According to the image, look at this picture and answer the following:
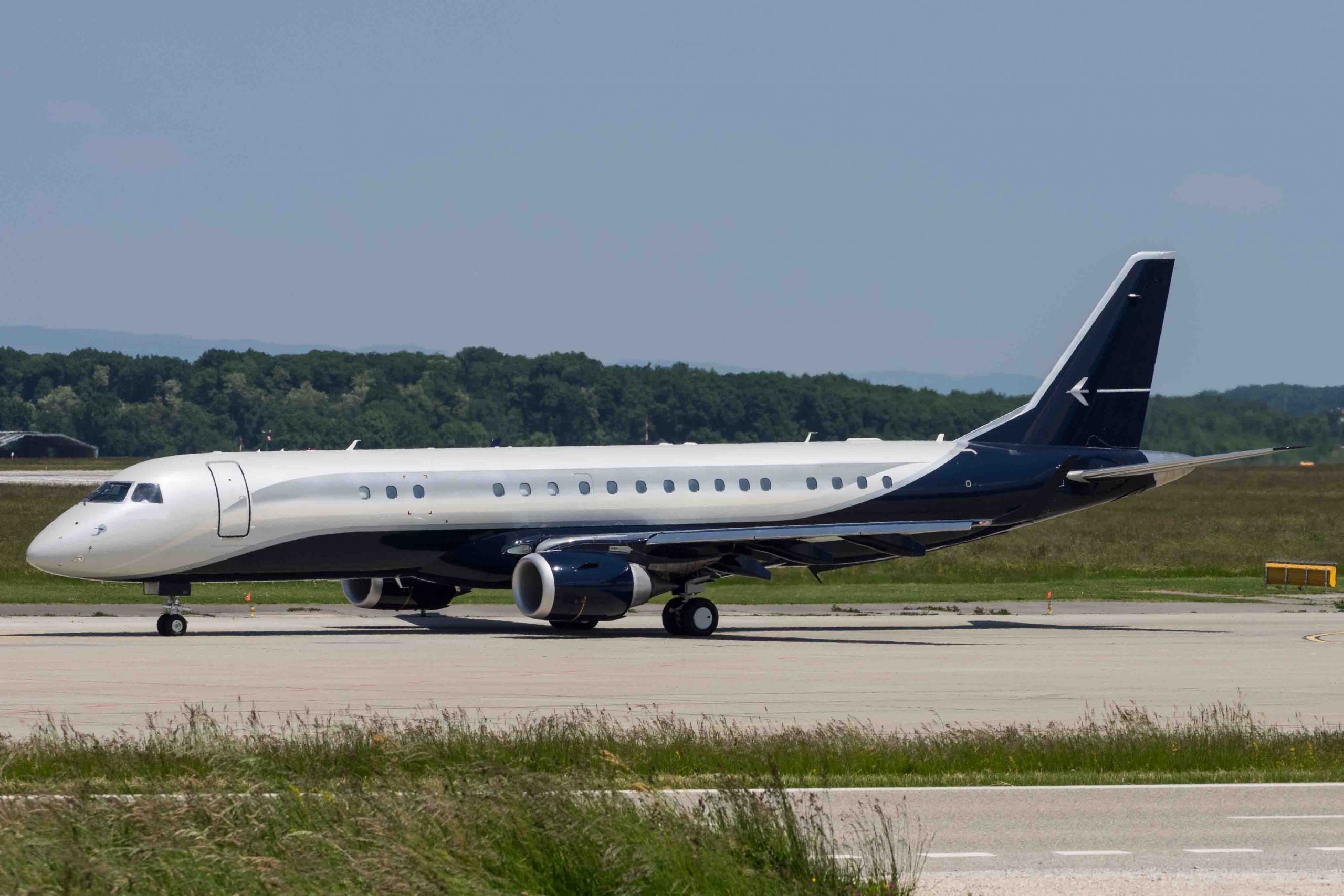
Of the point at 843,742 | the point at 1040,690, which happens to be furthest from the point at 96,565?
the point at 843,742

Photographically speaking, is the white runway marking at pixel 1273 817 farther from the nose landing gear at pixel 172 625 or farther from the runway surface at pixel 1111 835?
the nose landing gear at pixel 172 625

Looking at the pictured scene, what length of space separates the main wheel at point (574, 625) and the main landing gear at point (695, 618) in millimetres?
1771

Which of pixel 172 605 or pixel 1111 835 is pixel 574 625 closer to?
pixel 172 605

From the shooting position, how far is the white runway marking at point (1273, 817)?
16.3 metres

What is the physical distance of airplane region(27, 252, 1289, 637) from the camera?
3844 cm

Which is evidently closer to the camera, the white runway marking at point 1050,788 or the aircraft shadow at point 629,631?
the white runway marking at point 1050,788

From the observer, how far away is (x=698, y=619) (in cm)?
4025

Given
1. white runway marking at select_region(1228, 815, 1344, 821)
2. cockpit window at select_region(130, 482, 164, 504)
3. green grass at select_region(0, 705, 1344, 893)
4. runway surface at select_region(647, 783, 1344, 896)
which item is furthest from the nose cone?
white runway marking at select_region(1228, 815, 1344, 821)

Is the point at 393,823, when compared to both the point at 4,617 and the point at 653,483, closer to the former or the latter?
the point at 653,483

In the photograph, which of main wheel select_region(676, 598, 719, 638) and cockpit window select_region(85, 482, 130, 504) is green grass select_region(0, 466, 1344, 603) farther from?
main wheel select_region(676, 598, 719, 638)

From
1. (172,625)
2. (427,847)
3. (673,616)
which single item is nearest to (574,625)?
(673,616)

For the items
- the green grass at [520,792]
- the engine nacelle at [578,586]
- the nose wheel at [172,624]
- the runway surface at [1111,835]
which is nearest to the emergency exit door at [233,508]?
the nose wheel at [172,624]

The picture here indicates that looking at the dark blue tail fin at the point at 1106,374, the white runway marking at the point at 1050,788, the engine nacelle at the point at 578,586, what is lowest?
the engine nacelle at the point at 578,586

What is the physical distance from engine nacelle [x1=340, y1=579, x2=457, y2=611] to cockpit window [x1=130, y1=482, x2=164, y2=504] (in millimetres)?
5860
